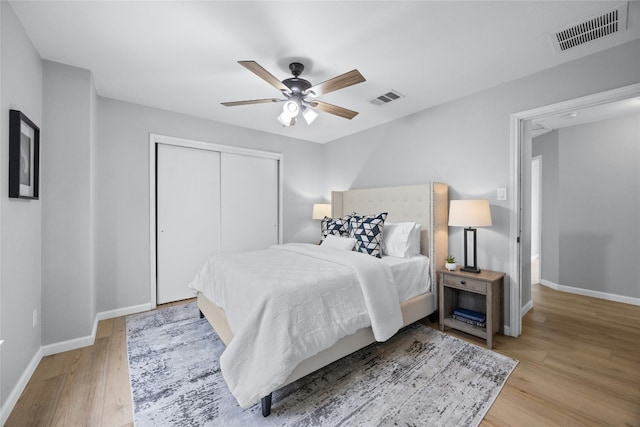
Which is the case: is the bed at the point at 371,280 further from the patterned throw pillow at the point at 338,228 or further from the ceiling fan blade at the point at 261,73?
the ceiling fan blade at the point at 261,73

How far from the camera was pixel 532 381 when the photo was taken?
1.85 meters

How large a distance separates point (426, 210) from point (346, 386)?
6.53 feet

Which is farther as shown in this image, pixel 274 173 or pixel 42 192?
pixel 274 173

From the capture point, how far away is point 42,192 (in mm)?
2215

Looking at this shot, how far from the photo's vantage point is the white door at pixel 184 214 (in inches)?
133

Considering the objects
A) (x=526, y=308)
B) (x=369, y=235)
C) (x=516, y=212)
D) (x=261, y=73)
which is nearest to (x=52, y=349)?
(x=261, y=73)

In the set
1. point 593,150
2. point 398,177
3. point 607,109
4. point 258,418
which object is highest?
point 607,109

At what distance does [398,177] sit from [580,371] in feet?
8.39

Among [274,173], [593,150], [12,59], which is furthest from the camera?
[274,173]

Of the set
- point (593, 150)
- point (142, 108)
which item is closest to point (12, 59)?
point (142, 108)

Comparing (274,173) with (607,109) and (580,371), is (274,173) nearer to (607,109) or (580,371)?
(580,371)

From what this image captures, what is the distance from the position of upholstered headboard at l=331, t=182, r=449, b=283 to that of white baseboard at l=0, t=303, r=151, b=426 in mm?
3329

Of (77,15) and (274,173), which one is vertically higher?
(77,15)

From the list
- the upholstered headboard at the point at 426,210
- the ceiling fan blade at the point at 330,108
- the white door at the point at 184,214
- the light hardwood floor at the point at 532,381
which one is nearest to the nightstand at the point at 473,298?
the light hardwood floor at the point at 532,381
